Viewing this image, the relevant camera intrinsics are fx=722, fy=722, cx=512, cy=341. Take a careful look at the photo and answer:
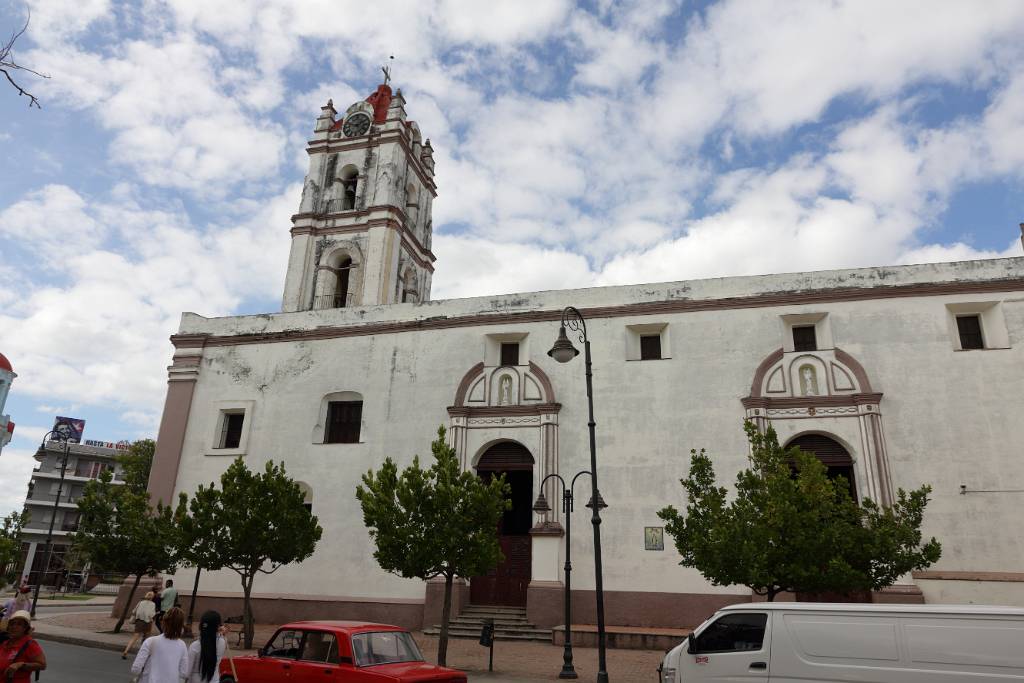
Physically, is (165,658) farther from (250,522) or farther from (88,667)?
(250,522)

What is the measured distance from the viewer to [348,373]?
23984mm

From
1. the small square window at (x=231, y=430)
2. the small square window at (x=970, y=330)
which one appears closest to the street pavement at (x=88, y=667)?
the small square window at (x=231, y=430)

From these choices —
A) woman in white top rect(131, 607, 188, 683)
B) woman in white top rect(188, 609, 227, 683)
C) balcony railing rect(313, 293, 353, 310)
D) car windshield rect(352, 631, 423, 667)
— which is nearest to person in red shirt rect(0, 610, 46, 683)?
woman in white top rect(131, 607, 188, 683)

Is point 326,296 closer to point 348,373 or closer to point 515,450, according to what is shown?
point 348,373

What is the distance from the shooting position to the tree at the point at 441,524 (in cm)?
1473

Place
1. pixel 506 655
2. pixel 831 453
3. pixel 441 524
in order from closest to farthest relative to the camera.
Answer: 1. pixel 441 524
2. pixel 506 655
3. pixel 831 453

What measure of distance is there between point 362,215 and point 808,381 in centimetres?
2067

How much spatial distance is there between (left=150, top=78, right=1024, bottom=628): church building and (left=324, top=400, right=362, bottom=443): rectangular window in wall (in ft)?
0.23

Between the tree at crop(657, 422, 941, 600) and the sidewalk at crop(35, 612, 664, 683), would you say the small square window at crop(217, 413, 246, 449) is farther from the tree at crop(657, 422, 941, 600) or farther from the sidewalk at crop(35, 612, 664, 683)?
the tree at crop(657, 422, 941, 600)

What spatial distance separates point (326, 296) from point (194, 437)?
937 cm

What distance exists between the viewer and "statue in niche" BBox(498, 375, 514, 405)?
72.6 feet

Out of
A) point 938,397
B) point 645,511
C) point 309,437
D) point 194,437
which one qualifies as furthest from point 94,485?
point 938,397

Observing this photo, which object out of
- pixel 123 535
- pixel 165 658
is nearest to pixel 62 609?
pixel 123 535

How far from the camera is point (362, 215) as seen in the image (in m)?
32.6
